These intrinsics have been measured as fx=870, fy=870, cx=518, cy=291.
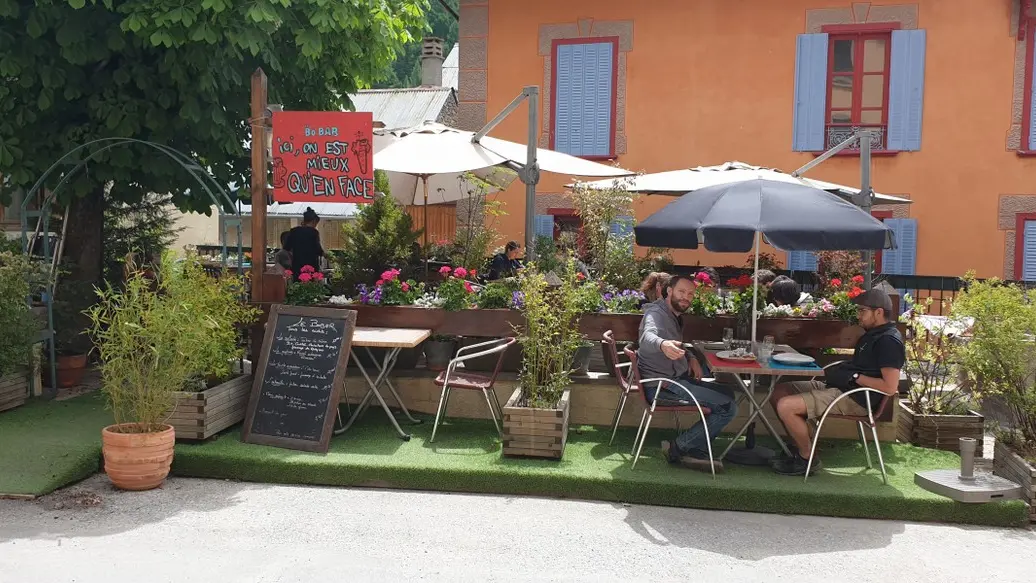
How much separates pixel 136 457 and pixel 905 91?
10180 mm

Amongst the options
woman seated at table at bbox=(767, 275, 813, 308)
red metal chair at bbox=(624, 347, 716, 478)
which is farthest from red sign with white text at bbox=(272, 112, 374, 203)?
woman seated at table at bbox=(767, 275, 813, 308)

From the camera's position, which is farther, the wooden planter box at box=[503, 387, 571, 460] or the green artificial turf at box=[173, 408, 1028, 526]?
the wooden planter box at box=[503, 387, 571, 460]

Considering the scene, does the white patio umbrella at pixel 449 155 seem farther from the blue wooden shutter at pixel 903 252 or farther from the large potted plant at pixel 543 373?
the blue wooden shutter at pixel 903 252

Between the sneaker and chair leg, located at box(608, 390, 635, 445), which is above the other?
chair leg, located at box(608, 390, 635, 445)

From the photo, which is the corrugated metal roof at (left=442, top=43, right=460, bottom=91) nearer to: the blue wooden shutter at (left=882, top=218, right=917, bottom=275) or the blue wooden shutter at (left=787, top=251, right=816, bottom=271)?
the blue wooden shutter at (left=787, top=251, right=816, bottom=271)

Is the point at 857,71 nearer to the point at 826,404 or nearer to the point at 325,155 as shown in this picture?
the point at 826,404

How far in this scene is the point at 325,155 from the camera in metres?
6.65

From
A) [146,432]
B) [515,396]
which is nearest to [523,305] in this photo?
[515,396]

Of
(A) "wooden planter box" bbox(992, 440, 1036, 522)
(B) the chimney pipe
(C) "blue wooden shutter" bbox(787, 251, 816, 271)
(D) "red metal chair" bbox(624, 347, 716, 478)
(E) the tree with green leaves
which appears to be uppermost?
(B) the chimney pipe

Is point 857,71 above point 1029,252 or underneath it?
above

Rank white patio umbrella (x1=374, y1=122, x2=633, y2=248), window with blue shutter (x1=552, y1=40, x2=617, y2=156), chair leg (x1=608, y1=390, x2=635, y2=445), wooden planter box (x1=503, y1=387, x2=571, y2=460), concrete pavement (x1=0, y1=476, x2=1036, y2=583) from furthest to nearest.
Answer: window with blue shutter (x1=552, y1=40, x2=617, y2=156) < white patio umbrella (x1=374, y1=122, x2=633, y2=248) < chair leg (x1=608, y1=390, x2=635, y2=445) < wooden planter box (x1=503, y1=387, x2=571, y2=460) < concrete pavement (x1=0, y1=476, x2=1036, y2=583)

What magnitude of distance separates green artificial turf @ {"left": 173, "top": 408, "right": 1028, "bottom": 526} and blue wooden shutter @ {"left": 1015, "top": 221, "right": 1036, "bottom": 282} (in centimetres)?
625

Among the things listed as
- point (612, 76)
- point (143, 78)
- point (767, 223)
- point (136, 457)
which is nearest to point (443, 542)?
point (136, 457)

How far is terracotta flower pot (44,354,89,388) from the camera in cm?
782
